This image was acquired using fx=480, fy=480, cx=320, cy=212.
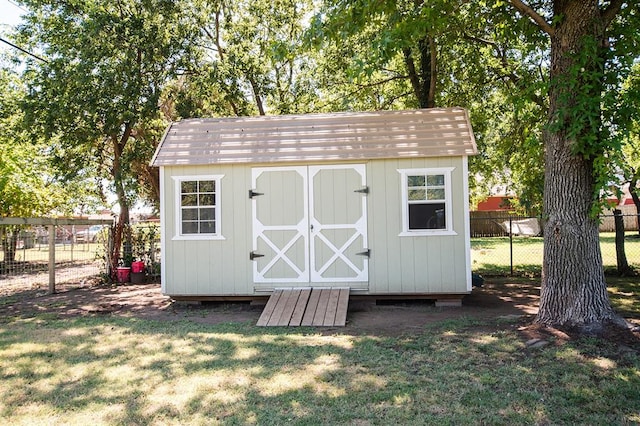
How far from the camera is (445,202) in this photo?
8.09m

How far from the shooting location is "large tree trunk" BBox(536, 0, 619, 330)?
5.62m

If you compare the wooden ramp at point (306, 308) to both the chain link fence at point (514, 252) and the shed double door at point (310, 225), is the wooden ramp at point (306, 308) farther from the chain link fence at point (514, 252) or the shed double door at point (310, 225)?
the chain link fence at point (514, 252)

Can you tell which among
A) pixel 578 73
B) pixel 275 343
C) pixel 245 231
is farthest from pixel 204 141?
pixel 578 73

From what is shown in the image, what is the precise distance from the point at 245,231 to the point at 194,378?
4.25 meters

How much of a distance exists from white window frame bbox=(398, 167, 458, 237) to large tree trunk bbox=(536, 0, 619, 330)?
220cm

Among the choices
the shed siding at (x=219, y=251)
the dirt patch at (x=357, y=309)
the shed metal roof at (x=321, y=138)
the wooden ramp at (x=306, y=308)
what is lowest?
the dirt patch at (x=357, y=309)

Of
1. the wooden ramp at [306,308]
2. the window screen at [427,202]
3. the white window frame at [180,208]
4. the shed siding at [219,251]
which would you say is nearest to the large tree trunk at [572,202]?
the window screen at [427,202]

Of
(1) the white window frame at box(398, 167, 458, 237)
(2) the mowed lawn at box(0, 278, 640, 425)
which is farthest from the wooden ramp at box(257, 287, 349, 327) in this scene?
(1) the white window frame at box(398, 167, 458, 237)

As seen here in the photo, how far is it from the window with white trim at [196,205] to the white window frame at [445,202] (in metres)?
3.24

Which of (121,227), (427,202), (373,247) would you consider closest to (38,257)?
(121,227)

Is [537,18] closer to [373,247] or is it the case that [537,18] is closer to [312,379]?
[373,247]

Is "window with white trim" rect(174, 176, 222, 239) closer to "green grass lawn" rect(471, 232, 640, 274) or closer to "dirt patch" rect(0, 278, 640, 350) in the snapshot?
"dirt patch" rect(0, 278, 640, 350)

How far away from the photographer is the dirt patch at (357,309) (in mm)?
6363

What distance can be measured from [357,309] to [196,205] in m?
3.38
